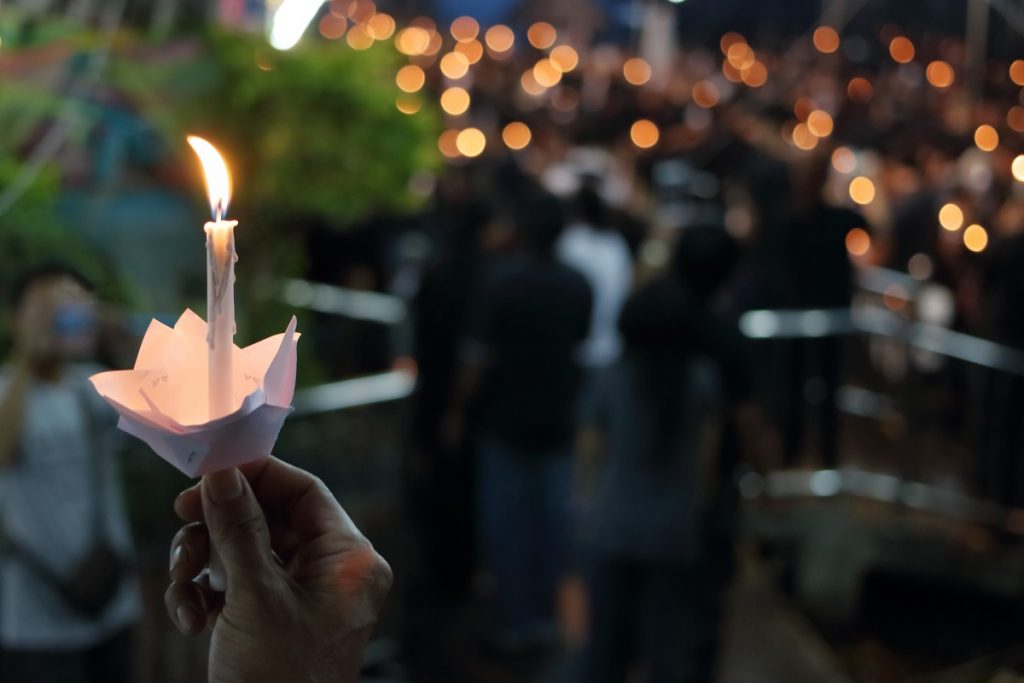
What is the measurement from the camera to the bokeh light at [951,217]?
4.93m

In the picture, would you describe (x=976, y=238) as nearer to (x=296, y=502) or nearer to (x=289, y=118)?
(x=289, y=118)

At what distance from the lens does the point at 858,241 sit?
251 inches

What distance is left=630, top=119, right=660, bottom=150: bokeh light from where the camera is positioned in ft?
37.3

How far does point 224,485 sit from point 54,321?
7.29ft

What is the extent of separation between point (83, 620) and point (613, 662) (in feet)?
5.48

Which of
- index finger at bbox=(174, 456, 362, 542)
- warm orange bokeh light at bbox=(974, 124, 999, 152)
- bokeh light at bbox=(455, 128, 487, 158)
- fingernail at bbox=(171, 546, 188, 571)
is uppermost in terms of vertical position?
bokeh light at bbox=(455, 128, 487, 158)

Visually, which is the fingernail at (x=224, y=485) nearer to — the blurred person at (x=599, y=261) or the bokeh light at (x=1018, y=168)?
the bokeh light at (x=1018, y=168)

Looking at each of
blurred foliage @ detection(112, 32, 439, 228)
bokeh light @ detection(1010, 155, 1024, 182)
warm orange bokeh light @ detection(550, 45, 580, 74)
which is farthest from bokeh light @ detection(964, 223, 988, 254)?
warm orange bokeh light @ detection(550, 45, 580, 74)

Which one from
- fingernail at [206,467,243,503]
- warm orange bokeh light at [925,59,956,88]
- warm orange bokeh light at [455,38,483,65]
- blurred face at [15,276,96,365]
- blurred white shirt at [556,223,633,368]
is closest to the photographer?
fingernail at [206,467,243,503]

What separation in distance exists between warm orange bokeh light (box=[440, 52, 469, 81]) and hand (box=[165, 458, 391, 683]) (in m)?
12.0

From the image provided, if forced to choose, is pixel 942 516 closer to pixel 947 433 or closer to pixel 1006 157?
pixel 947 433

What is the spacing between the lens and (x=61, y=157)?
4707 millimetres

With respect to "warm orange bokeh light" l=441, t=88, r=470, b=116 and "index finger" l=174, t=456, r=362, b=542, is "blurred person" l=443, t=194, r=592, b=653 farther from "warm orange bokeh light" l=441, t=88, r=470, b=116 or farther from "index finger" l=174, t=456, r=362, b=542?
"warm orange bokeh light" l=441, t=88, r=470, b=116

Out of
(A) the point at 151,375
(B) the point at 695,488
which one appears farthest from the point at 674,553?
(A) the point at 151,375
